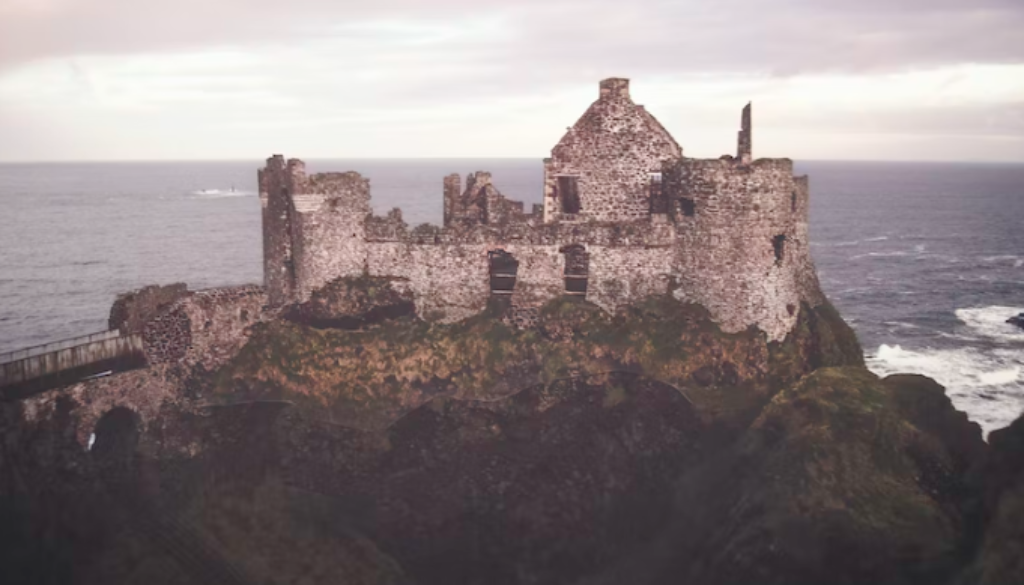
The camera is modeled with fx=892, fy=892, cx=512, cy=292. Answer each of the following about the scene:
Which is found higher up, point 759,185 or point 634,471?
point 759,185

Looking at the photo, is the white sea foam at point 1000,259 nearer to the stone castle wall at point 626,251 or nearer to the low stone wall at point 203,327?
the stone castle wall at point 626,251

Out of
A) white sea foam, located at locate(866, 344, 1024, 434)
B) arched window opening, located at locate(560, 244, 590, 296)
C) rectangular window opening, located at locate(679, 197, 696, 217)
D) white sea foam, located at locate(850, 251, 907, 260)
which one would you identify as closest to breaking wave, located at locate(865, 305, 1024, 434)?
white sea foam, located at locate(866, 344, 1024, 434)

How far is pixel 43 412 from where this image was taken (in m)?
30.0

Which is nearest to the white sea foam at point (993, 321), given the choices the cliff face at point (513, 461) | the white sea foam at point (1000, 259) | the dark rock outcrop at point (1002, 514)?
the white sea foam at point (1000, 259)

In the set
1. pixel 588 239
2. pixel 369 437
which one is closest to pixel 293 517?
pixel 369 437

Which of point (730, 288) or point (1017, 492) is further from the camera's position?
point (730, 288)

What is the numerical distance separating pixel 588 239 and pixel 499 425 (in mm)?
8223

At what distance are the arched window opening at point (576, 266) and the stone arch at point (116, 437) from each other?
1720 cm

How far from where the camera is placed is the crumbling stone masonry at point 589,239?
33.1 m

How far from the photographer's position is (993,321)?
213ft

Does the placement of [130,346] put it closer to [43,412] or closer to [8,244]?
[43,412]

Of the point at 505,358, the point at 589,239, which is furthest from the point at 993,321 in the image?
the point at 505,358

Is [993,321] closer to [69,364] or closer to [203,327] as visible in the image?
[203,327]

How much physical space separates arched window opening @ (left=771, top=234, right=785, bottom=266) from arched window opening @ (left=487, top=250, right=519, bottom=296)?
32.7 feet
